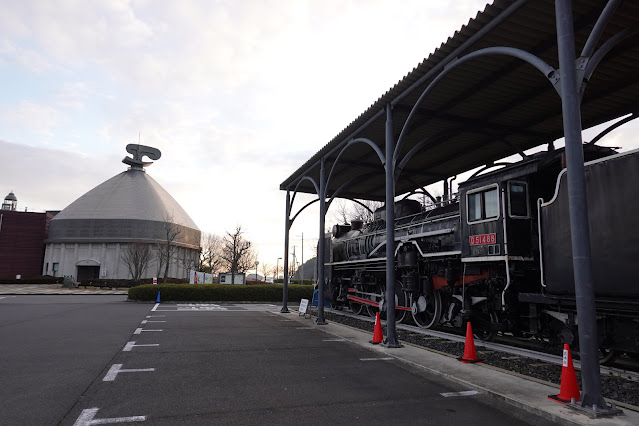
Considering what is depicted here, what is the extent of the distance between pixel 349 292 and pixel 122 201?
Result: 207 feet

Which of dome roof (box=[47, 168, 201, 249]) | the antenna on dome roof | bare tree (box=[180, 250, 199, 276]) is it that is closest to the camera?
dome roof (box=[47, 168, 201, 249])

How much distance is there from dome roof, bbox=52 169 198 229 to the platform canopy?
60267mm

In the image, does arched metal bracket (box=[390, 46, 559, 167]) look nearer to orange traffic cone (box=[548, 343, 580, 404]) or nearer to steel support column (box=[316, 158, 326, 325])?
orange traffic cone (box=[548, 343, 580, 404])

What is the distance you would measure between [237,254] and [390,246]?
4159cm

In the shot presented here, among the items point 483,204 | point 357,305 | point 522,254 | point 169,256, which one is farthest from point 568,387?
point 169,256

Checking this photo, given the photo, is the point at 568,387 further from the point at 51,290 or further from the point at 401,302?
the point at 51,290

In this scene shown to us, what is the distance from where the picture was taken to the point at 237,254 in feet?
161

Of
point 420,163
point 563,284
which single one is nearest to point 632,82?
point 563,284

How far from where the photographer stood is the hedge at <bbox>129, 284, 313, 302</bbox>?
26.0 meters

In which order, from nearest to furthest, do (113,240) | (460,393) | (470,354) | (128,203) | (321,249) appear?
(460,393), (470,354), (321,249), (113,240), (128,203)

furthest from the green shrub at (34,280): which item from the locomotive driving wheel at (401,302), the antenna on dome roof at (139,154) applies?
the locomotive driving wheel at (401,302)

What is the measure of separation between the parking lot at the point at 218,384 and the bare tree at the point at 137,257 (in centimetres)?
5064

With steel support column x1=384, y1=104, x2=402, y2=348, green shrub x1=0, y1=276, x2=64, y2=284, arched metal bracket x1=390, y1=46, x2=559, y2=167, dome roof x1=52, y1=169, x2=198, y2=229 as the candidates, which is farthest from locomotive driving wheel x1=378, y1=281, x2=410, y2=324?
dome roof x1=52, y1=169, x2=198, y2=229

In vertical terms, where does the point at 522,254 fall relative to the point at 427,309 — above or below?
above
